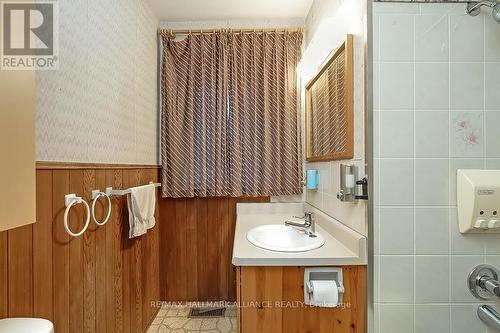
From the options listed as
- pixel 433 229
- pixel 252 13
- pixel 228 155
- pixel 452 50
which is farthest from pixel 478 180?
pixel 252 13

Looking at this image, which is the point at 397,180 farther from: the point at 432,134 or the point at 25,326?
the point at 25,326

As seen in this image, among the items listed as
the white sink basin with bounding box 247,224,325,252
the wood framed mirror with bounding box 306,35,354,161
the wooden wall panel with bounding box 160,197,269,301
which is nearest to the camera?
the wood framed mirror with bounding box 306,35,354,161

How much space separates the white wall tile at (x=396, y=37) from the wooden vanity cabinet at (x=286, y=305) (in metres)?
0.94

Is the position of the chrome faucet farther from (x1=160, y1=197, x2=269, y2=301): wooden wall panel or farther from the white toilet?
the white toilet

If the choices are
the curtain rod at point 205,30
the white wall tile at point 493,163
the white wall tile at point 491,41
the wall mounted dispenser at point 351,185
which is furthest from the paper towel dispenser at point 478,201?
the curtain rod at point 205,30

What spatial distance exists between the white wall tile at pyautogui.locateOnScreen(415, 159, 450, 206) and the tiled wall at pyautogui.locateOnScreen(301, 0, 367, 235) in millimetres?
228

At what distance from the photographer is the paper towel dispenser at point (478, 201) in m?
1.04

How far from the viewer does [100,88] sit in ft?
4.78

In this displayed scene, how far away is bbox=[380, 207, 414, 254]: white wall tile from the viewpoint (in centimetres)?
117

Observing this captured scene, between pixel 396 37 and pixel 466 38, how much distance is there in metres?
0.28

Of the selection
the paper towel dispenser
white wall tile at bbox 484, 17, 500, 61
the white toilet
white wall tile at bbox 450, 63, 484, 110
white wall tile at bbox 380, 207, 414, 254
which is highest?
white wall tile at bbox 484, 17, 500, 61

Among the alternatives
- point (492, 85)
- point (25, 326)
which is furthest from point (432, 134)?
point (25, 326)

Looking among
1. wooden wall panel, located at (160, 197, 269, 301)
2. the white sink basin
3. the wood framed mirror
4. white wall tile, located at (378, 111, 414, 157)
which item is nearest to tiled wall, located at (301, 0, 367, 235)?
the wood framed mirror

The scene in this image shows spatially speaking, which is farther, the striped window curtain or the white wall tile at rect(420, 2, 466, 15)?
the striped window curtain
